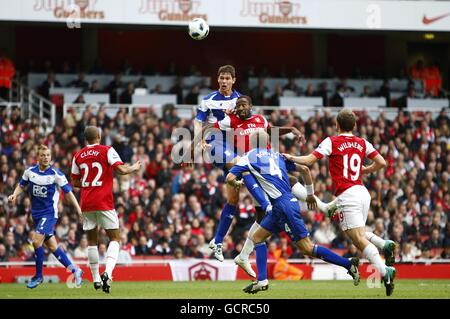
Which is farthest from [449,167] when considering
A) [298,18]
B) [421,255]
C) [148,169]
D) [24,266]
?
[24,266]

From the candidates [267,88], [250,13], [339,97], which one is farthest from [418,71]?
[250,13]

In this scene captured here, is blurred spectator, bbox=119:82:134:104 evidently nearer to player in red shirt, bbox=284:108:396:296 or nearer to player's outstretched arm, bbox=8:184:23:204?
player's outstretched arm, bbox=8:184:23:204

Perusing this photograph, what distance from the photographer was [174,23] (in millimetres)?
28578

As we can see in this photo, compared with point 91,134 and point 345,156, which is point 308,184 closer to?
point 345,156

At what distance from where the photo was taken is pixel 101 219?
1507cm

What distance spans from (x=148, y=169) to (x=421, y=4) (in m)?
10.5

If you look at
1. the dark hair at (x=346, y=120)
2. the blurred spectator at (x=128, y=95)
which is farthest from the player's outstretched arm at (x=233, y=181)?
the blurred spectator at (x=128, y=95)

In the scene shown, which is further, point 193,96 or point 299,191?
point 193,96

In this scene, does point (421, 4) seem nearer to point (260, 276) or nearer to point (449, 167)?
point (449, 167)

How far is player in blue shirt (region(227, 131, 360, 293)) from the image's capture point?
14055mm

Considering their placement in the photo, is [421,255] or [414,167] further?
[414,167]

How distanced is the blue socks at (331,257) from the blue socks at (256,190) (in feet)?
3.66

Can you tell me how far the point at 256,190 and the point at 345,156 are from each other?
5.08 ft

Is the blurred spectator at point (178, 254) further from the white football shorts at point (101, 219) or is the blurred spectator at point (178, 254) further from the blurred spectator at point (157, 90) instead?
the blurred spectator at point (157, 90)
